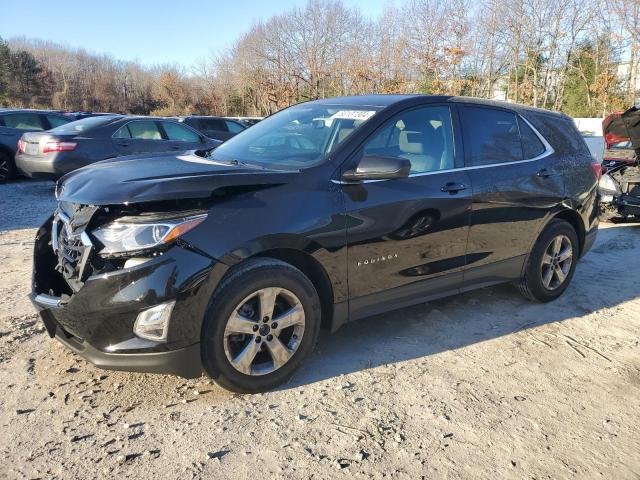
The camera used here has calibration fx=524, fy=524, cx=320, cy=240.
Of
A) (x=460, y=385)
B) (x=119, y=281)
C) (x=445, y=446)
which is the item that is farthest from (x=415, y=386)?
(x=119, y=281)

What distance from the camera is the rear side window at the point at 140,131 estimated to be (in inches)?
383

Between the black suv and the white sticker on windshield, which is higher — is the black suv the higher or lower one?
the lower one

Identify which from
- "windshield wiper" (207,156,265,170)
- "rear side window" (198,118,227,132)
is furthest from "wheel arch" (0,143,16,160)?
"windshield wiper" (207,156,265,170)

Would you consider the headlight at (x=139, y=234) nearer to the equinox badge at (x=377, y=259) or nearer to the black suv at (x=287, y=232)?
the black suv at (x=287, y=232)

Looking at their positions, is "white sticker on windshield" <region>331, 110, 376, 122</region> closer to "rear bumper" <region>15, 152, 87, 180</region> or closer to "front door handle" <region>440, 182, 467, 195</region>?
"front door handle" <region>440, 182, 467, 195</region>

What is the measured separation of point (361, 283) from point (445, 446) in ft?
3.67

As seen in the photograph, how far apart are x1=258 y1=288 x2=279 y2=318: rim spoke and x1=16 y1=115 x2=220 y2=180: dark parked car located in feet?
20.4

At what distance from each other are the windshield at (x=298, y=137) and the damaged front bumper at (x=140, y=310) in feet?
3.40

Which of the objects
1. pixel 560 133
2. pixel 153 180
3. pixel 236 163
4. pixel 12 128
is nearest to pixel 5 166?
pixel 12 128

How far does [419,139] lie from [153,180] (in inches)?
76.2

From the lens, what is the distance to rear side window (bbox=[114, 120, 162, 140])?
9.73m

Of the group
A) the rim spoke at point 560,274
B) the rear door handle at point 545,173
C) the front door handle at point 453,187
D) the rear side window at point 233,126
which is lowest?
the rim spoke at point 560,274

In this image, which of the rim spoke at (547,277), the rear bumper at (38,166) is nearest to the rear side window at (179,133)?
the rear bumper at (38,166)

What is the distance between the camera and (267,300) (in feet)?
9.88
